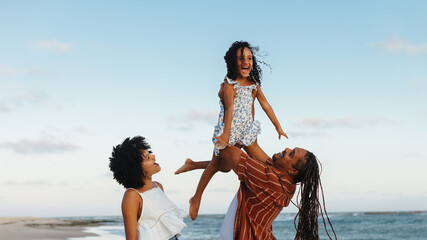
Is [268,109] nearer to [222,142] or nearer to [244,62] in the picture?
[244,62]

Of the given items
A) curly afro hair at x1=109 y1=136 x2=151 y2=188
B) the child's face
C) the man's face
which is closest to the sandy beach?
the child's face

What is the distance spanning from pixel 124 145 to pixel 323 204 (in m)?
1.42

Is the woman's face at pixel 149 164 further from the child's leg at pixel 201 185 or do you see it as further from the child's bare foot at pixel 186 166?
the child's bare foot at pixel 186 166

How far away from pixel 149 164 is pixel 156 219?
0.37 meters

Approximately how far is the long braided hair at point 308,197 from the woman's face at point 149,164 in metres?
0.96

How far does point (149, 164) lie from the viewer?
332 cm

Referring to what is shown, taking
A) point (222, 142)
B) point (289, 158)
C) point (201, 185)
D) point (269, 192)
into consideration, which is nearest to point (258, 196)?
point (269, 192)

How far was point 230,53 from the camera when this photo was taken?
161 inches

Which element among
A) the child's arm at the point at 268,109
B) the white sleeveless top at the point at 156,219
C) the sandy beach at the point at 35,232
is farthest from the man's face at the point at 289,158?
the sandy beach at the point at 35,232

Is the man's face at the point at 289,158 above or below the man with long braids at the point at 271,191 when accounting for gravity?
above

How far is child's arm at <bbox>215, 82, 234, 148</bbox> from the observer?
147 inches

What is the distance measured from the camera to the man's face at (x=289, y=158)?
3363 mm

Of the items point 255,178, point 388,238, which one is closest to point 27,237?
point 255,178

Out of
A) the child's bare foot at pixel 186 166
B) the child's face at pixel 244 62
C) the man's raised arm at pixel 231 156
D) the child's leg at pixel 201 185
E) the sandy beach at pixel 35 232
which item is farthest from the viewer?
the sandy beach at pixel 35 232
